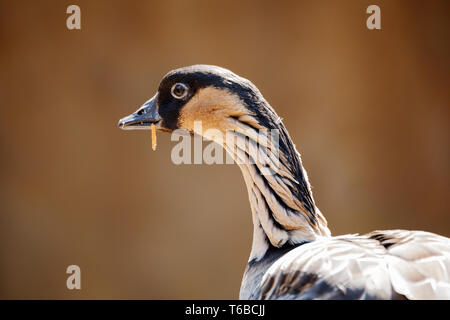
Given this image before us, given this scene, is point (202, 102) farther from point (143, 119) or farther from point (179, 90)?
point (143, 119)

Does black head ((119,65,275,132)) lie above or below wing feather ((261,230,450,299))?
above

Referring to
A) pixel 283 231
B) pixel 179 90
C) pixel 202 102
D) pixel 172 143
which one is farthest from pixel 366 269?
pixel 172 143

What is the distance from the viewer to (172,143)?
6.05 m

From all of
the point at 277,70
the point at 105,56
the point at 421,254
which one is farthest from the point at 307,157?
the point at 421,254

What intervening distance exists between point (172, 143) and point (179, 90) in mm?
3609

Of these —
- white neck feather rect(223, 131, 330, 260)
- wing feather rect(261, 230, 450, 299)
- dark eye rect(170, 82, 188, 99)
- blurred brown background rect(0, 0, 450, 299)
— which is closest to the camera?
wing feather rect(261, 230, 450, 299)

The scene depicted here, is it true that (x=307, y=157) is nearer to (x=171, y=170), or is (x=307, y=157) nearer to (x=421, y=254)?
(x=171, y=170)

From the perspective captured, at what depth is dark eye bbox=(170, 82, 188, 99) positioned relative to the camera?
8.04ft

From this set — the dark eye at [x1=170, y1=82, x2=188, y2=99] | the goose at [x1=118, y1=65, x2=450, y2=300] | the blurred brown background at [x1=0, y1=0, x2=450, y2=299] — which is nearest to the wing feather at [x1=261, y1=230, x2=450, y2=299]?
the goose at [x1=118, y1=65, x2=450, y2=300]

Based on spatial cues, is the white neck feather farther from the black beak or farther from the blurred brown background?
the blurred brown background

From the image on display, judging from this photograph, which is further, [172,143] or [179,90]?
[172,143]

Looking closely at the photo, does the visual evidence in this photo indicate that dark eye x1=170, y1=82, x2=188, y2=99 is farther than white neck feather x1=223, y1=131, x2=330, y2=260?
Yes

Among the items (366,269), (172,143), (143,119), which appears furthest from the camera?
(172,143)

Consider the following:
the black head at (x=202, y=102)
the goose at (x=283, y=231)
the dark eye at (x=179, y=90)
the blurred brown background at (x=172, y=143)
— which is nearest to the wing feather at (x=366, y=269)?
the goose at (x=283, y=231)
